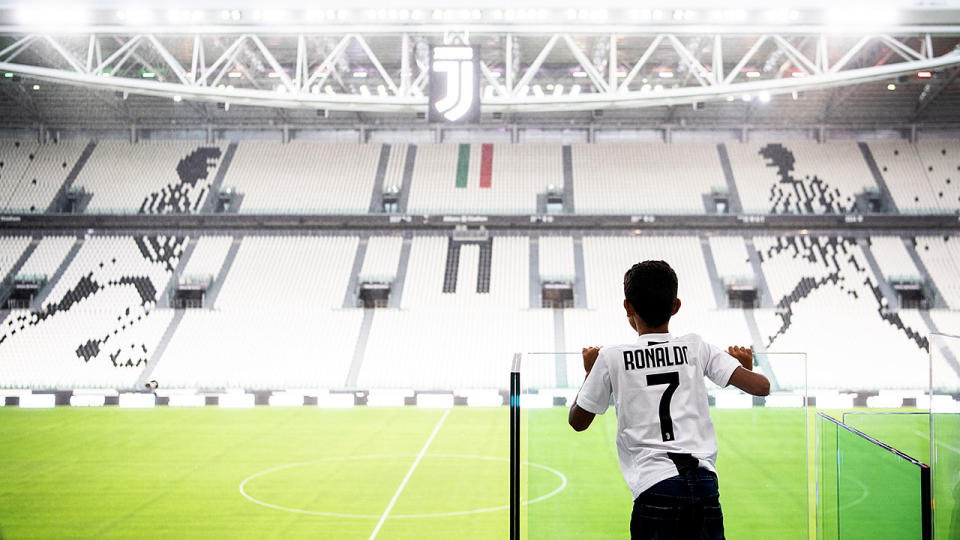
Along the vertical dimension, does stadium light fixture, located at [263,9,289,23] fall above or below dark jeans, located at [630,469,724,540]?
above

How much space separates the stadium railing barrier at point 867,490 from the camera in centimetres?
482

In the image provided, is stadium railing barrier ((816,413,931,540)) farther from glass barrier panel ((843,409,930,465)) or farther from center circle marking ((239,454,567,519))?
center circle marking ((239,454,567,519))

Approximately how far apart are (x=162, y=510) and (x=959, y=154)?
36.4 metres

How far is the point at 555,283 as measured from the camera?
31.3 m

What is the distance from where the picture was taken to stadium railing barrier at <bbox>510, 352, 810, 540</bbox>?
16.4 feet

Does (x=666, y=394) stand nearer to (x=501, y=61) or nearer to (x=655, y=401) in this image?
(x=655, y=401)

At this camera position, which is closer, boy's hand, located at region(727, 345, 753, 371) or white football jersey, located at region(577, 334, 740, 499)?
white football jersey, located at region(577, 334, 740, 499)

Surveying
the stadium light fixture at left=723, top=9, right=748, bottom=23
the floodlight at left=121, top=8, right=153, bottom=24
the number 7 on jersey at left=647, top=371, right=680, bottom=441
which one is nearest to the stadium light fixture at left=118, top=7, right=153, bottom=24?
the floodlight at left=121, top=8, right=153, bottom=24

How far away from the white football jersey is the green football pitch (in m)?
1.52

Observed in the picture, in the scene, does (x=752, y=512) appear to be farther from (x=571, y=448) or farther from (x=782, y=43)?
(x=782, y=43)

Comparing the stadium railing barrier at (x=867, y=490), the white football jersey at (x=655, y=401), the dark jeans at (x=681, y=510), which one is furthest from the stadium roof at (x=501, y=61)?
the dark jeans at (x=681, y=510)

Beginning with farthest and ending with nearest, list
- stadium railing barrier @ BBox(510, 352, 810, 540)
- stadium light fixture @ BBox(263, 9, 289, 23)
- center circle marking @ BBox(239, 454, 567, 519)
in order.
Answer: stadium light fixture @ BBox(263, 9, 289, 23), center circle marking @ BBox(239, 454, 567, 519), stadium railing barrier @ BBox(510, 352, 810, 540)

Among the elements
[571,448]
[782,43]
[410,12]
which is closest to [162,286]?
[410,12]

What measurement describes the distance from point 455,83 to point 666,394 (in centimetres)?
1540
